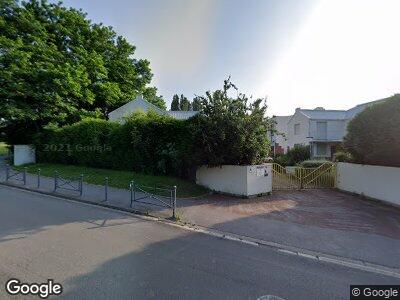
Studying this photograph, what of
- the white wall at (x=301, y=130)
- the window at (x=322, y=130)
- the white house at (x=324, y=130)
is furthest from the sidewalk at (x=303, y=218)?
the white wall at (x=301, y=130)

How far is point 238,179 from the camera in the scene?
40.5 ft

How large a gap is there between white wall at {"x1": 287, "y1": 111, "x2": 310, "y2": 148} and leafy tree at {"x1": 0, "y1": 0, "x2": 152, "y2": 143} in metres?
21.0

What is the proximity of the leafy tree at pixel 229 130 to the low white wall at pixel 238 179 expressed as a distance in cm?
47

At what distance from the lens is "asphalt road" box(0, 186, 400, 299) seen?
441 cm

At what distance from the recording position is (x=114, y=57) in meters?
33.6

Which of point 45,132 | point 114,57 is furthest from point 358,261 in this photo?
→ point 114,57

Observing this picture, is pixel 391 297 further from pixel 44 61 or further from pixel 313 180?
pixel 44 61

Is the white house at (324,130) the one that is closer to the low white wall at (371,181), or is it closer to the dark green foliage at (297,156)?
the dark green foliage at (297,156)

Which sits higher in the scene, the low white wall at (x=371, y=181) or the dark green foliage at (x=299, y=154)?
the dark green foliage at (x=299, y=154)

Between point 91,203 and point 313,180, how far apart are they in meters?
11.0

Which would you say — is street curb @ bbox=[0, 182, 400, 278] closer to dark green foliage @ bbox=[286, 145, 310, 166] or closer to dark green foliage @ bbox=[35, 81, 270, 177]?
dark green foliage @ bbox=[35, 81, 270, 177]

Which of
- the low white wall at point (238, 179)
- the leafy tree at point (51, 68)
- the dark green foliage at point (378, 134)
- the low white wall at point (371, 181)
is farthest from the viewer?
the leafy tree at point (51, 68)

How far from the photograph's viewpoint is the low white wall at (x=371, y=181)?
11258 millimetres

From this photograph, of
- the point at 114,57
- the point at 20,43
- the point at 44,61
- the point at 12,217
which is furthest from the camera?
the point at 114,57
